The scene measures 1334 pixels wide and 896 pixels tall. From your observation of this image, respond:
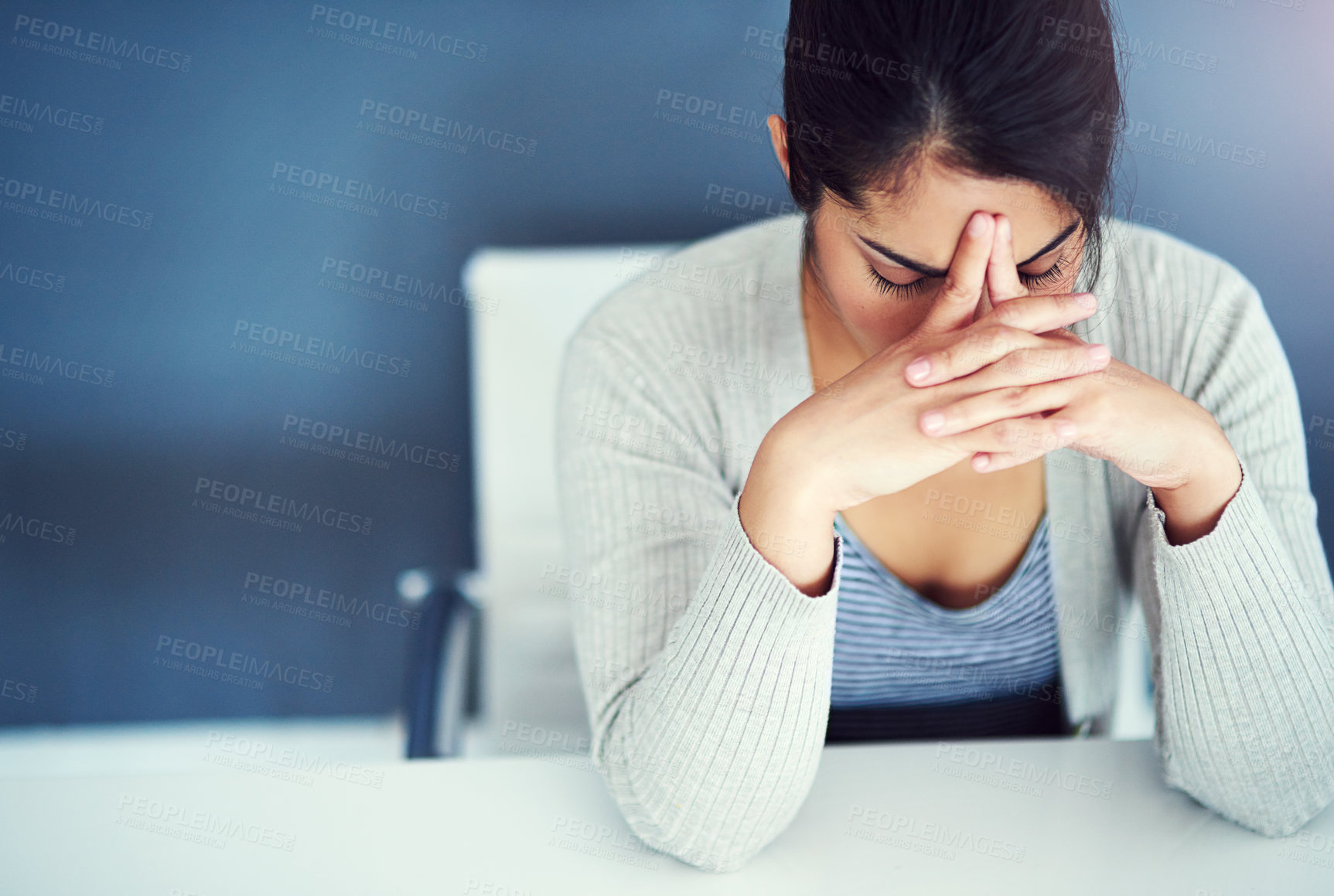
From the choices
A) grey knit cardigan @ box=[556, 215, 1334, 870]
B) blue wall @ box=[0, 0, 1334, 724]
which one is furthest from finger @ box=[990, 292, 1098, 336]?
blue wall @ box=[0, 0, 1334, 724]

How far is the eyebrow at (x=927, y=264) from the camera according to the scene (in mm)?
883

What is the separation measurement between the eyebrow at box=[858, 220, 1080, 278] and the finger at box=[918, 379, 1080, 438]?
0.12 meters

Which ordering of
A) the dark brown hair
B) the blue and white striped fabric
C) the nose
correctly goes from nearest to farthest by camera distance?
1. the dark brown hair
2. the nose
3. the blue and white striped fabric

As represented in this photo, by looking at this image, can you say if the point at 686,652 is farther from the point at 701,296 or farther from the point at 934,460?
the point at 701,296

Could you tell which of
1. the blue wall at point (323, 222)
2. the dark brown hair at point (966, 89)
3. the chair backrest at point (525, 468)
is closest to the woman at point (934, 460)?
the dark brown hair at point (966, 89)

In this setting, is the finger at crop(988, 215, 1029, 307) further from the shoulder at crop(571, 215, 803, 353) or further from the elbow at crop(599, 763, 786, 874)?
the elbow at crop(599, 763, 786, 874)

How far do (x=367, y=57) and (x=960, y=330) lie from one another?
1229 millimetres

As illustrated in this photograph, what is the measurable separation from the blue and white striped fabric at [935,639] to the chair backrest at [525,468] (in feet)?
1.74

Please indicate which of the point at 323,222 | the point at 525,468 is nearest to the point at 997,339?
the point at 525,468

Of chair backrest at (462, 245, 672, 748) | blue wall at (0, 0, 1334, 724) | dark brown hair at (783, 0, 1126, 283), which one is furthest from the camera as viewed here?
blue wall at (0, 0, 1334, 724)

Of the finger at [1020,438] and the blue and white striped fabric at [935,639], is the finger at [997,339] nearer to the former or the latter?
the finger at [1020,438]

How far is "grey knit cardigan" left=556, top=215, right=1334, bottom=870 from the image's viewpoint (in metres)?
0.92

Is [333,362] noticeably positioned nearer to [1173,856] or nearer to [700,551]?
[700,551]

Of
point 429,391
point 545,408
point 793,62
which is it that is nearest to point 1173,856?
A: point 793,62
